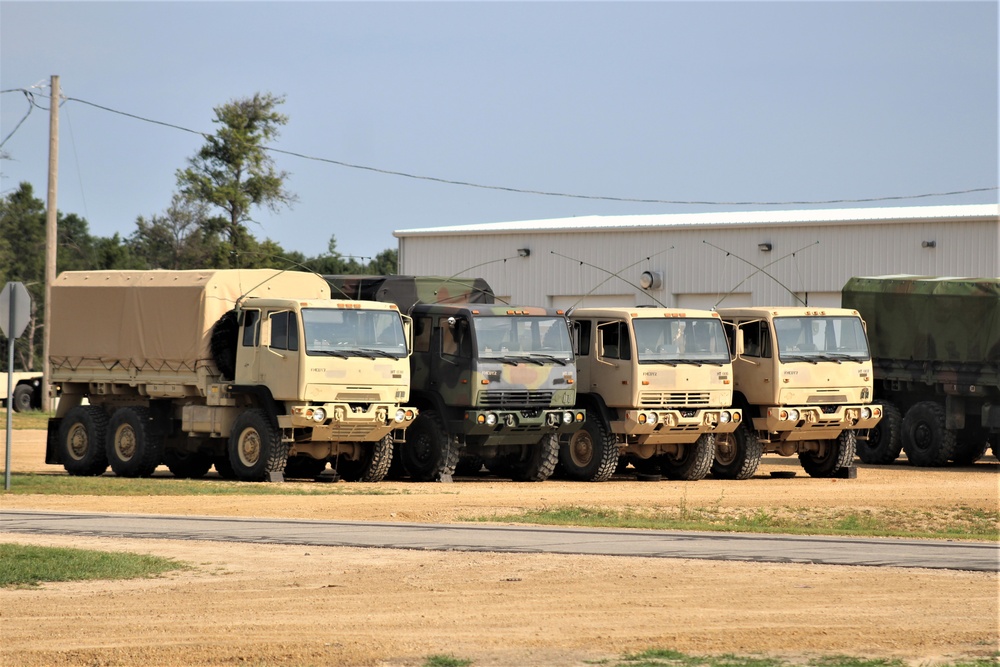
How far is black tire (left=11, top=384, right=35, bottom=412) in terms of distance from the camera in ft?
172

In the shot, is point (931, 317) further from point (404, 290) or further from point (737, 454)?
point (404, 290)

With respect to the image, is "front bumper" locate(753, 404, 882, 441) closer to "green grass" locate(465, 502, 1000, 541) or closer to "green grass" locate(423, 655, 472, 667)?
"green grass" locate(465, 502, 1000, 541)

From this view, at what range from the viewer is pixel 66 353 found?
90.8ft

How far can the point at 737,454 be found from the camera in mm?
28016

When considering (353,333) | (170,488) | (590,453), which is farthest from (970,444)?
(170,488)

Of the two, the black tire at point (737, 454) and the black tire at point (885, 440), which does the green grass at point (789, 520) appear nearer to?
the black tire at point (737, 454)

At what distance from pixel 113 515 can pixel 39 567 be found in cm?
533

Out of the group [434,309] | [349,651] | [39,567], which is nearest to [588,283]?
[434,309]

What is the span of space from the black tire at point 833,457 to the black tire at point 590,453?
3.85 metres

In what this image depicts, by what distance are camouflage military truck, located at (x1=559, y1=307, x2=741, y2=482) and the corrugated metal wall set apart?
1428cm

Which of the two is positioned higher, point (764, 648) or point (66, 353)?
point (66, 353)

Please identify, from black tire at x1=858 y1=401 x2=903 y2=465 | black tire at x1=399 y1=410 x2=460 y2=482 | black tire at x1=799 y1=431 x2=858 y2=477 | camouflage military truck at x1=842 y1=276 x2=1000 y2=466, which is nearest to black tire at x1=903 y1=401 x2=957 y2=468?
camouflage military truck at x1=842 y1=276 x2=1000 y2=466

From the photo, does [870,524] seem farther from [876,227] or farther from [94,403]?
[876,227]

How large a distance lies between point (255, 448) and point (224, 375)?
1.41 meters
